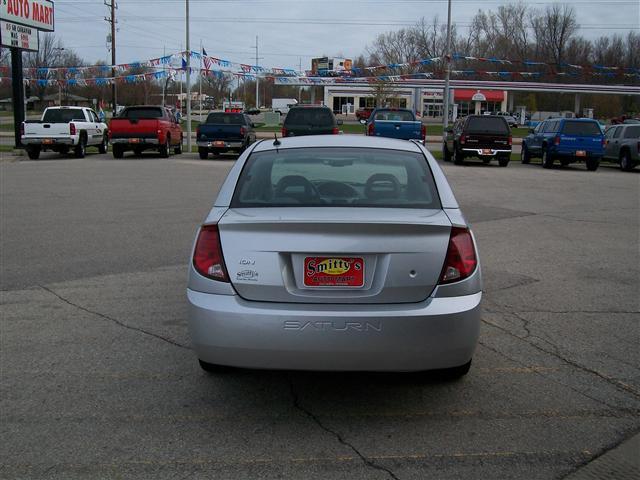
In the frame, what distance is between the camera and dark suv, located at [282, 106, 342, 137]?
23.8 meters

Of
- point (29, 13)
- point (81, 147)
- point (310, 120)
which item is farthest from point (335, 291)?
point (29, 13)

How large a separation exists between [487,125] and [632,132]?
5.22 m

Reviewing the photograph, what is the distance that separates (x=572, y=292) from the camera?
23.6 feet

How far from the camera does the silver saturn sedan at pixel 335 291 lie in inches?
148

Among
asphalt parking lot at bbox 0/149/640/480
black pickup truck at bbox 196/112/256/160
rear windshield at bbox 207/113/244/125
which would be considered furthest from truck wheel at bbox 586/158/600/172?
asphalt parking lot at bbox 0/149/640/480

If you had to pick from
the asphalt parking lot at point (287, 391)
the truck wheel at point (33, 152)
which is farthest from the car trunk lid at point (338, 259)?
the truck wheel at point (33, 152)

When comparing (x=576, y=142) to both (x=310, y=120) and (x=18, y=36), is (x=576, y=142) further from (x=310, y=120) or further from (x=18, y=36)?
(x=18, y=36)

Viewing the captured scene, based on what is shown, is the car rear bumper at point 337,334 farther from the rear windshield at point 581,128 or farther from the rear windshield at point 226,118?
A: the rear windshield at point 226,118

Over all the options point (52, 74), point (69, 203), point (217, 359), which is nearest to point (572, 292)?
point (217, 359)

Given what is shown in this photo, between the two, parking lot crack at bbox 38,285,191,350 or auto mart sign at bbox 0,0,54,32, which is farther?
auto mart sign at bbox 0,0,54,32

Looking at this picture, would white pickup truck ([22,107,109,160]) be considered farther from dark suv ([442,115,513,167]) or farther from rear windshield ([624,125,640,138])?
rear windshield ([624,125,640,138])

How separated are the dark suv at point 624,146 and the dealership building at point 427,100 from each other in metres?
59.1

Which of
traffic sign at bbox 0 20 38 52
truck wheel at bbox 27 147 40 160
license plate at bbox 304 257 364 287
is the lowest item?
truck wheel at bbox 27 147 40 160

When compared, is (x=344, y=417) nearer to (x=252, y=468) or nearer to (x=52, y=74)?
(x=252, y=468)
